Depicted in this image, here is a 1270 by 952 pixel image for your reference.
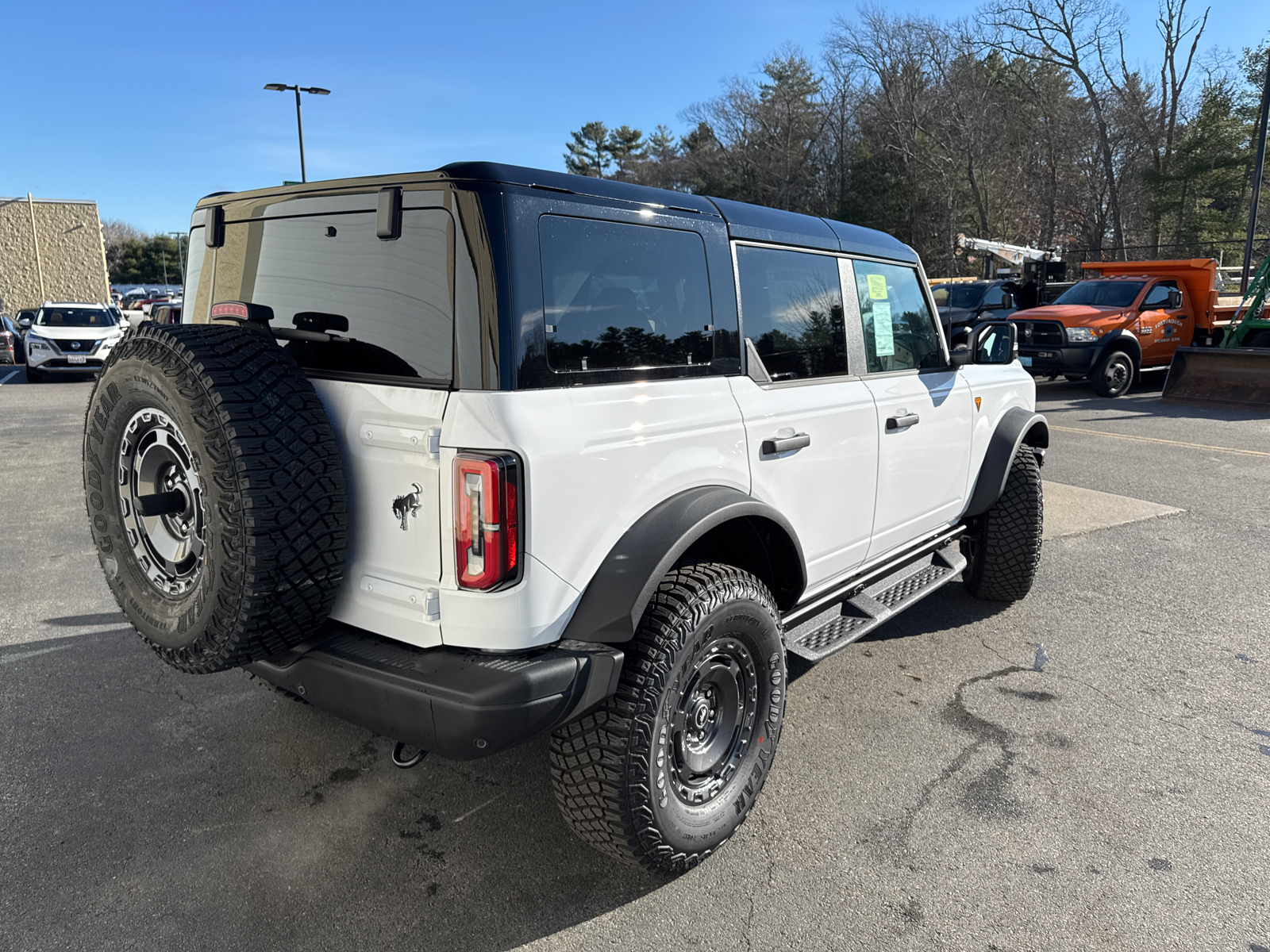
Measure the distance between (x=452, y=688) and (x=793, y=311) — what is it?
1.92 m

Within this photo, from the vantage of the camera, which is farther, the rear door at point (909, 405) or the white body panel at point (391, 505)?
the rear door at point (909, 405)

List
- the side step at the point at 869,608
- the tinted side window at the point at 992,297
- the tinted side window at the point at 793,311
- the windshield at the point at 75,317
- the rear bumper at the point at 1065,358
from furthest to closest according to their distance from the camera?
1. the tinted side window at the point at 992,297
2. the windshield at the point at 75,317
3. the rear bumper at the point at 1065,358
4. the side step at the point at 869,608
5. the tinted side window at the point at 793,311

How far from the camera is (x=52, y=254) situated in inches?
1684

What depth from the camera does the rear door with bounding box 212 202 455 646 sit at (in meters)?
2.27

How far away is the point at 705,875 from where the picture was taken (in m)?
2.64

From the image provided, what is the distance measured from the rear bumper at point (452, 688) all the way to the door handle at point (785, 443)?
94 cm

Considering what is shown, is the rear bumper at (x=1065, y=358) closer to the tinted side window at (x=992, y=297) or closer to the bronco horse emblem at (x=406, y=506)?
the tinted side window at (x=992, y=297)

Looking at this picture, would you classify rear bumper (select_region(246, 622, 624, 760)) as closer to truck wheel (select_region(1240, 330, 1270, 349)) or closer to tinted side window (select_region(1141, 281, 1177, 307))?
tinted side window (select_region(1141, 281, 1177, 307))

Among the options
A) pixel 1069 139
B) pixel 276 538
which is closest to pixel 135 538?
pixel 276 538

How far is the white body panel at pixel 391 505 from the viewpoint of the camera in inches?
88.6

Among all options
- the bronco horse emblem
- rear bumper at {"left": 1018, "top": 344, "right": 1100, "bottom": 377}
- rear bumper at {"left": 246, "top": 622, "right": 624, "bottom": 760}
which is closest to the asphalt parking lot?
rear bumper at {"left": 246, "top": 622, "right": 624, "bottom": 760}

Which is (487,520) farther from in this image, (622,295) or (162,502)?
(162,502)

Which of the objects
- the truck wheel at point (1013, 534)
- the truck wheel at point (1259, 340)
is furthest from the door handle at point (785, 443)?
the truck wheel at point (1259, 340)

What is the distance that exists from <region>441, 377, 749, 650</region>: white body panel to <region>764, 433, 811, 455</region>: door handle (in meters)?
0.39
